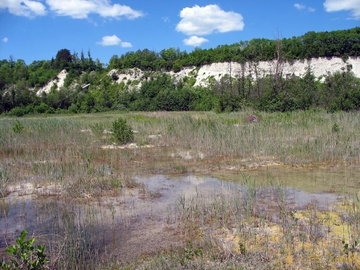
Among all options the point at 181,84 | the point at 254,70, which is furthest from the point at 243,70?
the point at 181,84

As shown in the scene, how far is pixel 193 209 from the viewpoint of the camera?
598cm

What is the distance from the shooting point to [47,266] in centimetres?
391

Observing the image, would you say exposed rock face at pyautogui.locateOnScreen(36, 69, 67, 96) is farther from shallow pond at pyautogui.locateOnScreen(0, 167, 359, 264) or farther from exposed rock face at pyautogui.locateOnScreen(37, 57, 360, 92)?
shallow pond at pyautogui.locateOnScreen(0, 167, 359, 264)

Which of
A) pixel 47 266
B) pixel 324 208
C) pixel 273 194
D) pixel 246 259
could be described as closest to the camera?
pixel 47 266

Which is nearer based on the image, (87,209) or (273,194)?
(87,209)

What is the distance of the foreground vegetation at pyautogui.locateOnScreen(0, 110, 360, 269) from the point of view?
14.4 feet

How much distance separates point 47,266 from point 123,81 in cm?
6041

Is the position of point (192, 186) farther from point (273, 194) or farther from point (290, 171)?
point (290, 171)

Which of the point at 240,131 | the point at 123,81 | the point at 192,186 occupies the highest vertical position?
the point at 123,81

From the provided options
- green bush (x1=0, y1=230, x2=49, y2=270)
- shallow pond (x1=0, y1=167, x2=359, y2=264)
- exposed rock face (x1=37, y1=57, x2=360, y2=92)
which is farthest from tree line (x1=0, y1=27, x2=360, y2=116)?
green bush (x1=0, y1=230, x2=49, y2=270)

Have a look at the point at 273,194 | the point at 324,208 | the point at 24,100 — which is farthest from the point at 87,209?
the point at 24,100

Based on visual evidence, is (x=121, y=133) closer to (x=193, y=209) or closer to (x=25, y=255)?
(x=193, y=209)

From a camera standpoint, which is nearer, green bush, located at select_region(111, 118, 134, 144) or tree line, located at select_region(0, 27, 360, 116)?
green bush, located at select_region(111, 118, 134, 144)

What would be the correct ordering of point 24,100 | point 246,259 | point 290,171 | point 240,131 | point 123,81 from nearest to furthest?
point 246,259 < point 290,171 < point 240,131 < point 24,100 < point 123,81
